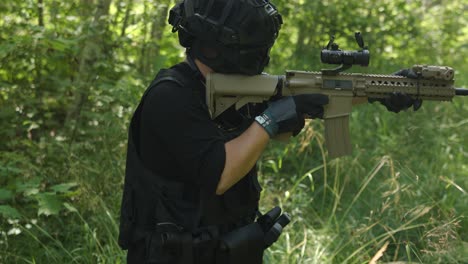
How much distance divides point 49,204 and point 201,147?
5.46 feet

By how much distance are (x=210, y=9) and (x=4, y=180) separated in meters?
2.35

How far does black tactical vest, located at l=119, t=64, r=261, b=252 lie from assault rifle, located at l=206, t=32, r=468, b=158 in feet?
0.47

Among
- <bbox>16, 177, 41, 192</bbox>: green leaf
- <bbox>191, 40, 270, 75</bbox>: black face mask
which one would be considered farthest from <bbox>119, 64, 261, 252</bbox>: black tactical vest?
<bbox>16, 177, 41, 192</bbox>: green leaf

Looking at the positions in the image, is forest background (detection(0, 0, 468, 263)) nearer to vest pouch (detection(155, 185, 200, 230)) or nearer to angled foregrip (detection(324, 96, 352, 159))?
angled foregrip (detection(324, 96, 352, 159))

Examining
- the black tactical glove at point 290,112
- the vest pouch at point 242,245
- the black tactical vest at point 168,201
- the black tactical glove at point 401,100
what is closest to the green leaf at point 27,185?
the black tactical vest at point 168,201

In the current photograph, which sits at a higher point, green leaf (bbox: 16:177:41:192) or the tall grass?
green leaf (bbox: 16:177:41:192)

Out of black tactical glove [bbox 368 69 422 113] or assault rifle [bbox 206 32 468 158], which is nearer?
assault rifle [bbox 206 32 468 158]

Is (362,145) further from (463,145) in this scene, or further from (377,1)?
(377,1)

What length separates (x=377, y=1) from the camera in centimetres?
635

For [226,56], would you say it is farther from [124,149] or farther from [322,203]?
[322,203]

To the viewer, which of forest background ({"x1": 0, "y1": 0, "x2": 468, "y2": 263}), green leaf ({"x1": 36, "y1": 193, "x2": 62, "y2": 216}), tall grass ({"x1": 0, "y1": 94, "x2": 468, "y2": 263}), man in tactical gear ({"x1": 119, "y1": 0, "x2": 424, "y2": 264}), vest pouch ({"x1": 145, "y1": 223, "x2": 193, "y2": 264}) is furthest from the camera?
forest background ({"x1": 0, "y1": 0, "x2": 468, "y2": 263})

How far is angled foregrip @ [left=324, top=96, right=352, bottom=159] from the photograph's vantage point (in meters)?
2.65

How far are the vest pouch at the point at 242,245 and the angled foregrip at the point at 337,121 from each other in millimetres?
529

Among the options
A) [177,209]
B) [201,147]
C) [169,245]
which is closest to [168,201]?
[177,209]
